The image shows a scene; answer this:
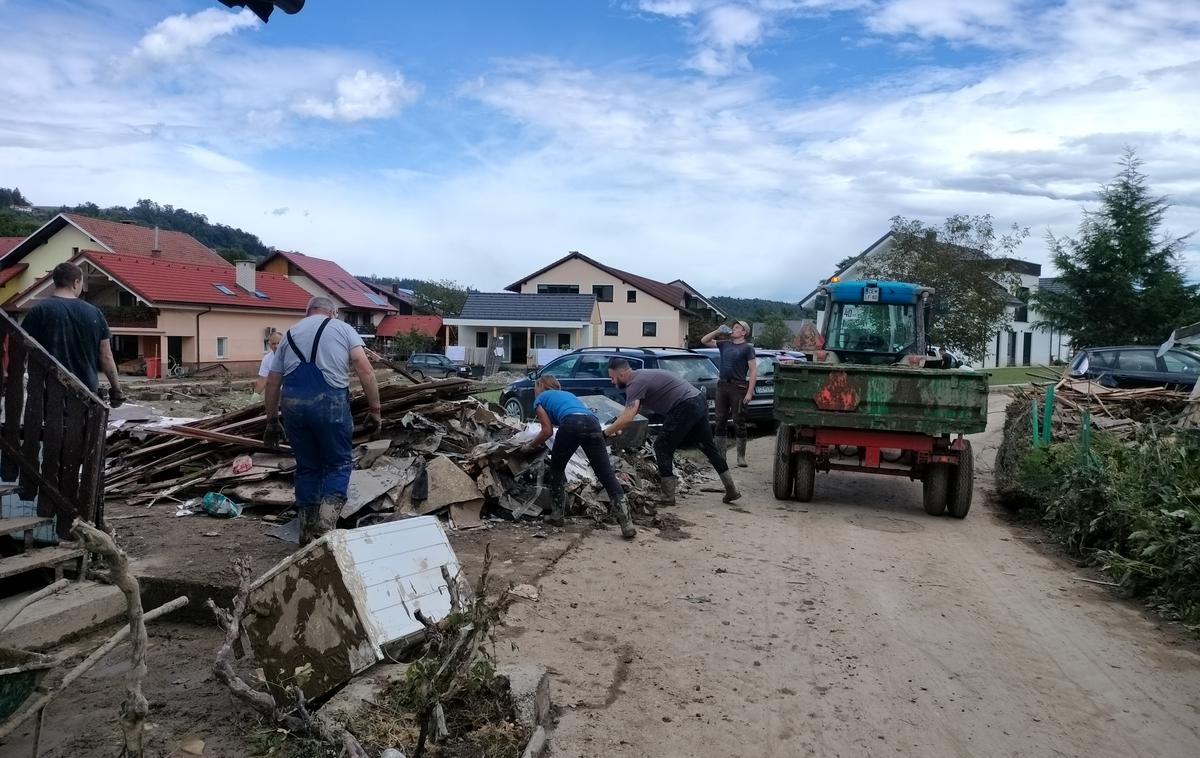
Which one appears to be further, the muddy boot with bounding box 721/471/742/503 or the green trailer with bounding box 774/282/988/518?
the muddy boot with bounding box 721/471/742/503

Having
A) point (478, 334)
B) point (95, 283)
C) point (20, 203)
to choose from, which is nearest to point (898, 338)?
point (95, 283)

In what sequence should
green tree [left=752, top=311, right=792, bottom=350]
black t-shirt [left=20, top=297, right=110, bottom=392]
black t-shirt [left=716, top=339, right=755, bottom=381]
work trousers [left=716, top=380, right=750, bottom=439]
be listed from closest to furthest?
1. black t-shirt [left=20, top=297, right=110, bottom=392]
2. black t-shirt [left=716, top=339, right=755, bottom=381]
3. work trousers [left=716, top=380, right=750, bottom=439]
4. green tree [left=752, top=311, right=792, bottom=350]

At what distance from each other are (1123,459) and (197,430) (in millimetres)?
8758

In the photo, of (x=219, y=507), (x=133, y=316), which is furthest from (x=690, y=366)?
(x=133, y=316)

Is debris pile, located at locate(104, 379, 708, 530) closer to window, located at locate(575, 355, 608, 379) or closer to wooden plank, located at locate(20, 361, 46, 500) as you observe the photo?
wooden plank, located at locate(20, 361, 46, 500)

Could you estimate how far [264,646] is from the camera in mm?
3477

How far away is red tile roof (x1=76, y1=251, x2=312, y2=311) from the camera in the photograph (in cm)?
3653

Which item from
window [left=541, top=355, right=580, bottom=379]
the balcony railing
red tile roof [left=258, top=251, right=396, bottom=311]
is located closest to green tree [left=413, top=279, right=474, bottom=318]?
red tile roof [left=258, top=251, right=396, bottom=311]

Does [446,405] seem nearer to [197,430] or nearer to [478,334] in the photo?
[197,430]

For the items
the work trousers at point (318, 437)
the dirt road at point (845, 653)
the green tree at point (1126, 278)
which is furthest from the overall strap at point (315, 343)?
the green tree at point (1126, 278)

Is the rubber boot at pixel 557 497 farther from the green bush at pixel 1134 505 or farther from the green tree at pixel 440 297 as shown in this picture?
the green tree at pixel 440 297

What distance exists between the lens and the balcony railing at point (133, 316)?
3625cm

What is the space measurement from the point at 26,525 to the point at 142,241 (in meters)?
50.3

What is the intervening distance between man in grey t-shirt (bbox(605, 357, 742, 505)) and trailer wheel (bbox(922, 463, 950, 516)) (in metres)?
2.16
